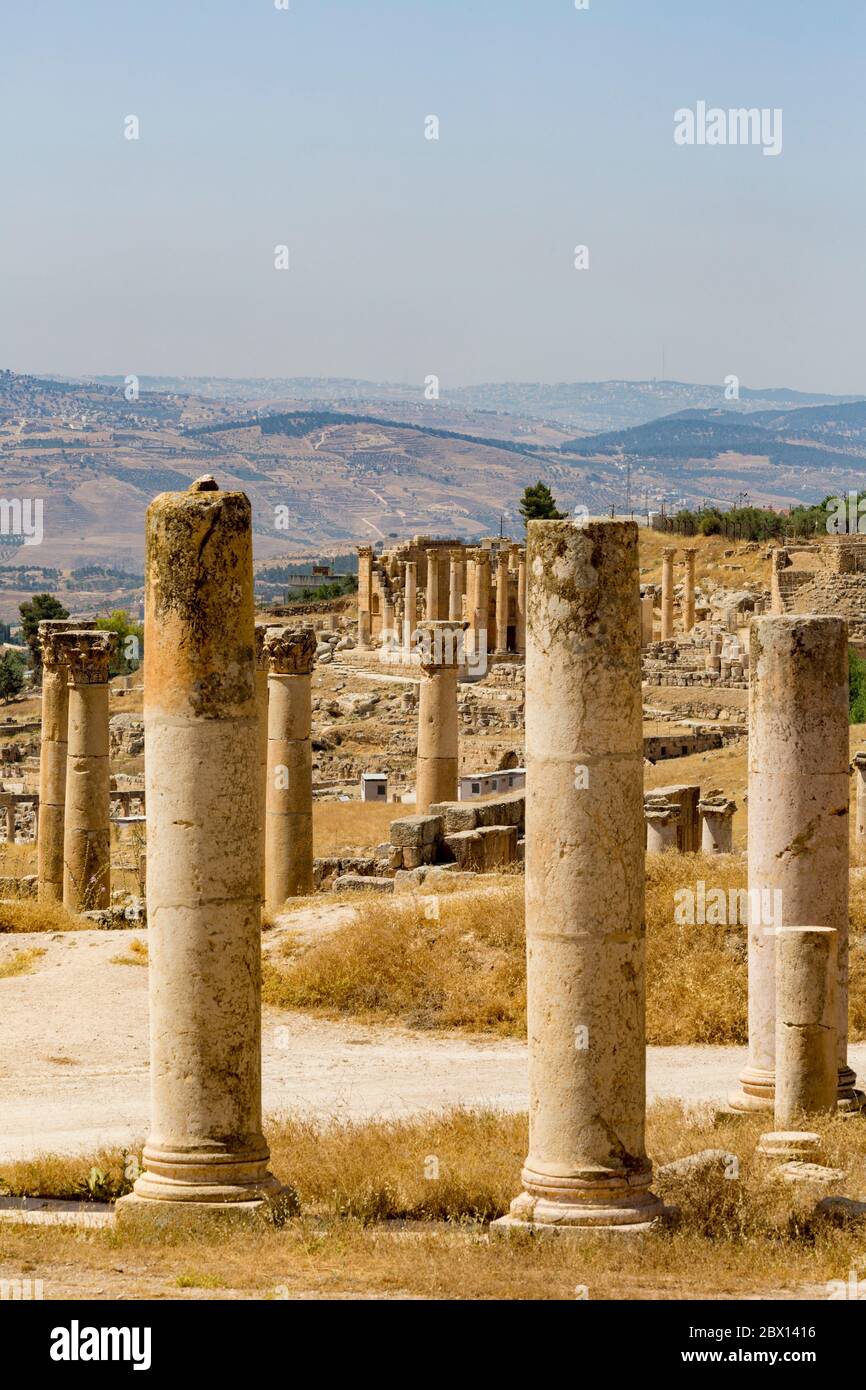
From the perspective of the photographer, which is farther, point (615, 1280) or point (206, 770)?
point (206, 770)

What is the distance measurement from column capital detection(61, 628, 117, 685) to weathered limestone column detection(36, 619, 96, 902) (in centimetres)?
94

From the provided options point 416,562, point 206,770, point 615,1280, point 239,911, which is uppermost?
point 416,562

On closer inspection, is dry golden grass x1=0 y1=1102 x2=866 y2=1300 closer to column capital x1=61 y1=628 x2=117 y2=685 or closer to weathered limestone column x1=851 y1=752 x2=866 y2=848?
column capital x1=61 y1=628 x2=117 y2=685

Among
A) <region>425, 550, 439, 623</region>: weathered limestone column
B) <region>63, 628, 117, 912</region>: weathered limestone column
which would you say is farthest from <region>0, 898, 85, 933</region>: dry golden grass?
<region>425, 550, 439, 623</region>: weathered limestone column

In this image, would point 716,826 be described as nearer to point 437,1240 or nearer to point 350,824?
point 350,824

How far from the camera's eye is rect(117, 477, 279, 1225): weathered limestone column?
12.3 m

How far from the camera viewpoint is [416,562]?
350ft

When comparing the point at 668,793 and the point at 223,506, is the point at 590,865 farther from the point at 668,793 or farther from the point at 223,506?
the point at 668,793

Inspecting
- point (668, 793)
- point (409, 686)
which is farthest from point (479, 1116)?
point (409, 686)

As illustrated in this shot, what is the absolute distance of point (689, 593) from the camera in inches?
3617

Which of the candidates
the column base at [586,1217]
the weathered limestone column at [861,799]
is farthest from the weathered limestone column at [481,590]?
the column base at [586,1217]
